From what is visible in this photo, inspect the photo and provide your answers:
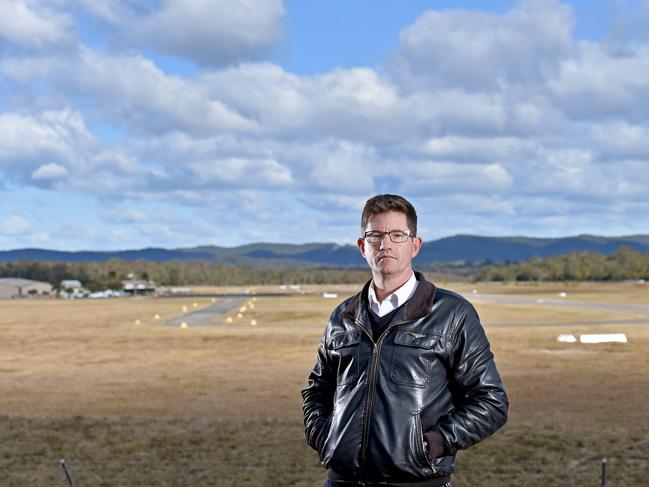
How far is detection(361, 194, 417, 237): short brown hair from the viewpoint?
451 cm

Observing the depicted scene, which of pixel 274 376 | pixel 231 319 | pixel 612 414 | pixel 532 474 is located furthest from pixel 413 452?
pixel 231 319

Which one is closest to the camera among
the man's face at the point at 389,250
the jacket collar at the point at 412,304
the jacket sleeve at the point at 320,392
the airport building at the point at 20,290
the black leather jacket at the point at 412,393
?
the black leather jacket at the point at 412,393

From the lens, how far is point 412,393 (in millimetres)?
4219

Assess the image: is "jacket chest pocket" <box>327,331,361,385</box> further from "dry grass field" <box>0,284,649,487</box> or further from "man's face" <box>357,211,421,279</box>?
"dry grass field" <box>0,284,649,487</box>

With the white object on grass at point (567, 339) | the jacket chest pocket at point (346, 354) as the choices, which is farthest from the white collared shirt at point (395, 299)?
the white object on grass at point (567, 339)

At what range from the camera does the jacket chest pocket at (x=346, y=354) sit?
173 inches

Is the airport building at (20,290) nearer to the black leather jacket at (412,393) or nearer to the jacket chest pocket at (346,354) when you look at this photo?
the jacket chest pocket at (346,354)

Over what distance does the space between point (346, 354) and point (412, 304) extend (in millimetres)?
456

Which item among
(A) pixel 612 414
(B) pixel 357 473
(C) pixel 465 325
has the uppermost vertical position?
(C) pixel 465 325

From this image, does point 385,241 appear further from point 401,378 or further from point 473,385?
point 473,385

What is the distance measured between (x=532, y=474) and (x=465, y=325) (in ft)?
42.7

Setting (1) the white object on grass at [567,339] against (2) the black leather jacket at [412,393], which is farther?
(1) the white object on grass at [567,339]

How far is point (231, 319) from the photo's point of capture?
75.8 metres

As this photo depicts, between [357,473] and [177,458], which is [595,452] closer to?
[177,458]
